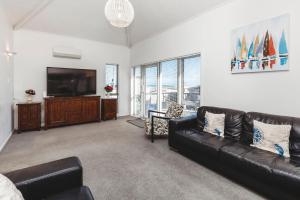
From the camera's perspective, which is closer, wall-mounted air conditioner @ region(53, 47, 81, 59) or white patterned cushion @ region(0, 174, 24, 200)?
white patterned cushion @ region(0, 174, 24, 200)

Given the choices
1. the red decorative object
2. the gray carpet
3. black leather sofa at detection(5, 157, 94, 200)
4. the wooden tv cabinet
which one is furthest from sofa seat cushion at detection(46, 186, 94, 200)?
the red decorative object

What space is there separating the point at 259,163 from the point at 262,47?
189 centimetres

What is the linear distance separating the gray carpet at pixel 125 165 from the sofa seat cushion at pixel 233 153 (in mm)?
291

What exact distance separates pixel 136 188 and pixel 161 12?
12.5 feet

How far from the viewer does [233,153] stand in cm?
207

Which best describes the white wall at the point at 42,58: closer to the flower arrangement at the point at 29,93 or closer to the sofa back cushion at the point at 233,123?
the flower arrangement at the point at 29,93

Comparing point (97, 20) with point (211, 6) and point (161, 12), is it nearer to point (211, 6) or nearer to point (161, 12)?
point (161, 12)

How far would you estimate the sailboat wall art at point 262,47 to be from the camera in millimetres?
2441

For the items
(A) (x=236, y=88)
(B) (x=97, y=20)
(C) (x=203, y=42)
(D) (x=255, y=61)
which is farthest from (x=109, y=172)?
Result: (B) (x=97, y=20)

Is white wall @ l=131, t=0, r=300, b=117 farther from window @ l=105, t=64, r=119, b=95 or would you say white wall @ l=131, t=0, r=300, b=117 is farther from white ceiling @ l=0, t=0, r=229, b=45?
window @ l=105, t=64, r=119, b=95

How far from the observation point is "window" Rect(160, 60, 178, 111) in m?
4.70

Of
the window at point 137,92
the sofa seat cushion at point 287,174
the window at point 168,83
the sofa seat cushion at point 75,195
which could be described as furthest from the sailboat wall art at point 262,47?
the window at point 137,92

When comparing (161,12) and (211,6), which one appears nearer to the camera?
(211,6)

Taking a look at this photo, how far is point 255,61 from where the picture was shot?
2.75m
